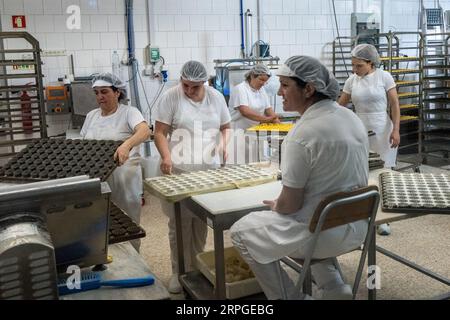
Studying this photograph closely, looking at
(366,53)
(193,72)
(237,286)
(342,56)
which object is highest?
(342,56)

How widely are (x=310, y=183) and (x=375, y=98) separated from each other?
237cm

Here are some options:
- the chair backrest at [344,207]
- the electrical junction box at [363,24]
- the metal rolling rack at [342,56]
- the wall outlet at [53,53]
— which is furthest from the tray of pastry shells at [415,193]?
the electrical junction box at [363,24]

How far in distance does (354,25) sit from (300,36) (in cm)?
76

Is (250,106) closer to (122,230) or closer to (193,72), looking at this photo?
(193,72)

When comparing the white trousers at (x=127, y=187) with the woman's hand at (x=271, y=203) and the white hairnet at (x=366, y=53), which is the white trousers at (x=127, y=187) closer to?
the woman's hand at (x=271, y=203)

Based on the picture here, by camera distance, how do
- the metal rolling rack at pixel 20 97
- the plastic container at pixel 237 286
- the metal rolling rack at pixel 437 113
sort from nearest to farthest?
the plastic container at pixel 237 286 → the metal rolling rack at pixel 20 97 → the metal rolling rack at pixel 437 113

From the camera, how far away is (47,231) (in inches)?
39.3

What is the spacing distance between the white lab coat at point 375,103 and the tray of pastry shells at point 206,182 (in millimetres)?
1711

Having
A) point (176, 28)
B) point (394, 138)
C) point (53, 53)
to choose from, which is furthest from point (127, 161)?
point (176, 28)

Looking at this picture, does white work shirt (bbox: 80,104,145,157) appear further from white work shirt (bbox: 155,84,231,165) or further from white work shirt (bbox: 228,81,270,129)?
white work shirt (bbox: 228,81,270,129)

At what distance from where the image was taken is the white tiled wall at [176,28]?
4711 millimetres

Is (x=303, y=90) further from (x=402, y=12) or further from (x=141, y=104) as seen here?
(x=402, y=12)

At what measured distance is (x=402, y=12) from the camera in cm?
641

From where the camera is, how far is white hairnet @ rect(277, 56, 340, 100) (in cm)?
181
